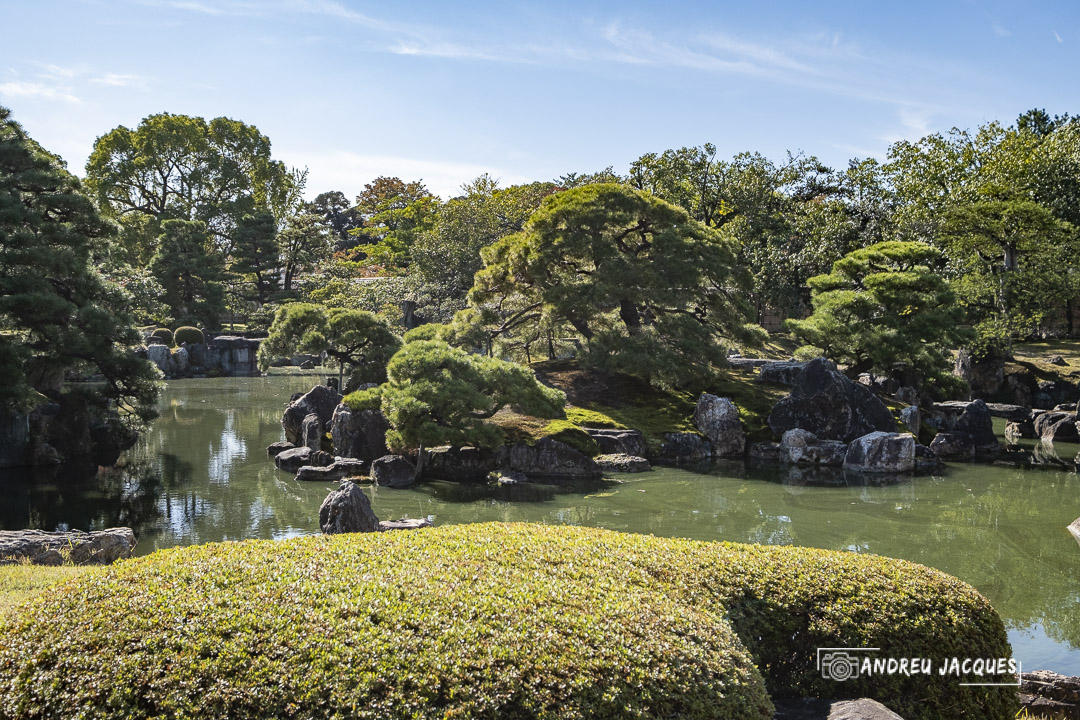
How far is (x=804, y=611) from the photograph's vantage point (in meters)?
4.82

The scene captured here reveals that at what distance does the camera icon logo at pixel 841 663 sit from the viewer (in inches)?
185

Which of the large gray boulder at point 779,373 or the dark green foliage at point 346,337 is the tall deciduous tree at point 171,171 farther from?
the large gray boulder at point 779,373

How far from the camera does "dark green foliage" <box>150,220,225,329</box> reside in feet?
123

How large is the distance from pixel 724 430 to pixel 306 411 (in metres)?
9.99

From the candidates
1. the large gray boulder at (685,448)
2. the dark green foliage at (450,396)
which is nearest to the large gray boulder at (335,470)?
the dark green foliage at (450,396)

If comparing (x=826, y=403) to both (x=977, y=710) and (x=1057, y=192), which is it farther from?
(x=1057, y=192)

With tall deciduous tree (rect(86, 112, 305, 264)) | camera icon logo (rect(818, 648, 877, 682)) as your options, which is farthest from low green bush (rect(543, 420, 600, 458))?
tall deciduous tree (rect(86, 112, 305, 264))

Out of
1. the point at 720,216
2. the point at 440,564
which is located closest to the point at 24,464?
the point at 440,564

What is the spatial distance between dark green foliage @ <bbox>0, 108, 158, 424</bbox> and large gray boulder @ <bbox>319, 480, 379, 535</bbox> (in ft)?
22.9

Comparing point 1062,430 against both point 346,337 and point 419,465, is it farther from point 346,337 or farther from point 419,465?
point 346,337

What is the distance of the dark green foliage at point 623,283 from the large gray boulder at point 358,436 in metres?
5.70

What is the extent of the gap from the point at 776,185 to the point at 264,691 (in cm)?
3578

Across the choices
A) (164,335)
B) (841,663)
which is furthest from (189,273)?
(841,663)

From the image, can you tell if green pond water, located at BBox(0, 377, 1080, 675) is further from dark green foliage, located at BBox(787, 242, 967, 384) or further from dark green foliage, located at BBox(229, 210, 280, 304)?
dark green foliage, located at BBox(229, 210, 280, 304)
